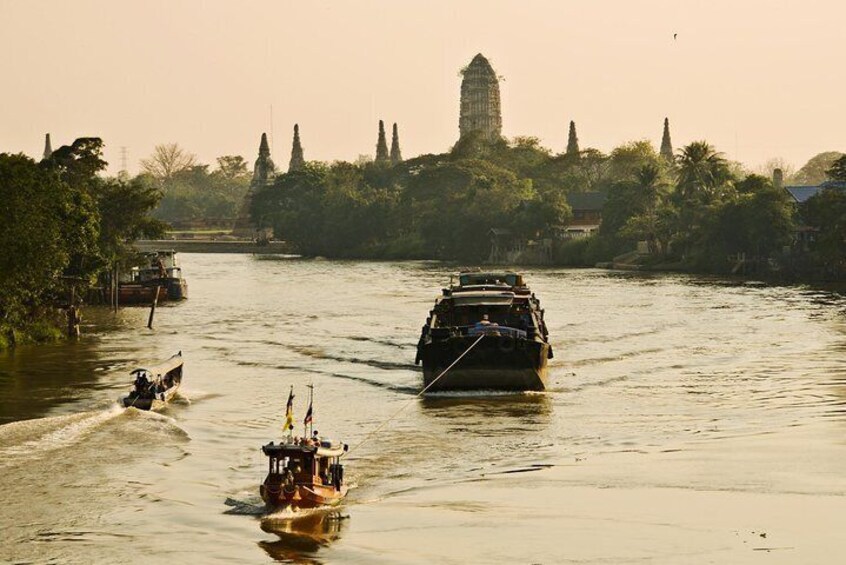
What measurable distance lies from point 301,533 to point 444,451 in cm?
1106

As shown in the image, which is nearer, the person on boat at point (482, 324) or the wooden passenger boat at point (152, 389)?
the wooden passenger boat at point (152, 389)

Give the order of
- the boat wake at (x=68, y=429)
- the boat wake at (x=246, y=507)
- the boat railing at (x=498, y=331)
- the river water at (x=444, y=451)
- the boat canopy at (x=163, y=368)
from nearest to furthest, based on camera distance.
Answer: the river water at (x=444, y=451) → the boat wake at (x=246, y=507) → the boat wake at (x=68, y=429) → the boat canopy at (x=163, y=368) → the boat railing at (x=498, y=331)

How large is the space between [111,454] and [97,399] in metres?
11.9

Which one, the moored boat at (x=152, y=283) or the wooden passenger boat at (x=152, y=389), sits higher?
the moored boat at (x=152, y=283)

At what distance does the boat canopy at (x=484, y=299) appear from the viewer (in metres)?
62.9

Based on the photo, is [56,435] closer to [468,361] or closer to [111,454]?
[111,454]

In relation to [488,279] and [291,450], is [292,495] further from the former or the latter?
[488,279]

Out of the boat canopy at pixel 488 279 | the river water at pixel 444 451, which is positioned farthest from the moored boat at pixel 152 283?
the boat canopy at pixel 488 279

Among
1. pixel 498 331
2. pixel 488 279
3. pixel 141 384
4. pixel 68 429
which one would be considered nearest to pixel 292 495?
pixel 68 429

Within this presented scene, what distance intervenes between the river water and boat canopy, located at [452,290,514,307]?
3.74 meters

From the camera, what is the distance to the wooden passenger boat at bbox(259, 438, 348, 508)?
35156mm

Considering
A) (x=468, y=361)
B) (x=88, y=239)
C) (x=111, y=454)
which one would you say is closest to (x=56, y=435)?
(x=111, y=454)

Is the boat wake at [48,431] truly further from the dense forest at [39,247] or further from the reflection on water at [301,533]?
the dense forest at [39,247]

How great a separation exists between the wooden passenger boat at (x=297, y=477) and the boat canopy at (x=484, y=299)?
1081 inches
